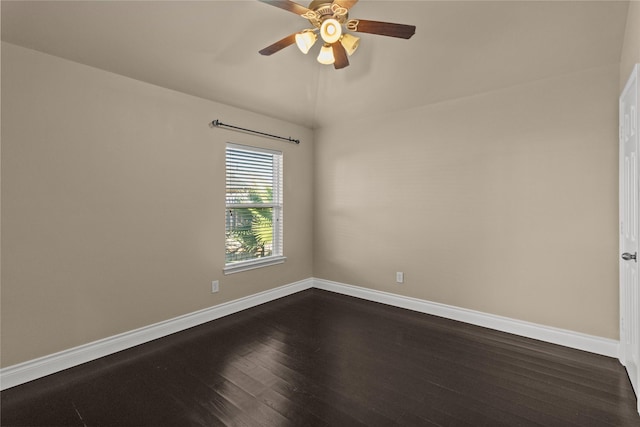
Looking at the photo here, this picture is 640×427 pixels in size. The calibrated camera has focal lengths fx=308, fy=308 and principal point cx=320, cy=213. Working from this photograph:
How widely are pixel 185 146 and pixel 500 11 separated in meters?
2.99

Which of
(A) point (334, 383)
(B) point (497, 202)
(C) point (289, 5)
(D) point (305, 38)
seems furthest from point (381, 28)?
(A) point (334, 383)

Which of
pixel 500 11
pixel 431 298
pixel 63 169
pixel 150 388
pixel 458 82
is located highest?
pixel 500 11

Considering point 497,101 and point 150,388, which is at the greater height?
point 497,101

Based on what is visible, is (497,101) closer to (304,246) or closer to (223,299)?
(304,246)

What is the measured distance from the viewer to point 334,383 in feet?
7.16

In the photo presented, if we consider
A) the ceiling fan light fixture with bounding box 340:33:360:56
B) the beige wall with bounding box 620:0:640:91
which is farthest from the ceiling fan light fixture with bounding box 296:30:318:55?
the beige wall with bounding box 620:0:640:91

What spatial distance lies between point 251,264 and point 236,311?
1.85 ft

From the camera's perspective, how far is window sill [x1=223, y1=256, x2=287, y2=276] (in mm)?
3557

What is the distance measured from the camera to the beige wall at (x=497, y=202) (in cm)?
262

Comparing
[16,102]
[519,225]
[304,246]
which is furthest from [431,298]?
[16,102]

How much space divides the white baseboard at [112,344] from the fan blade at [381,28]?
118 inches

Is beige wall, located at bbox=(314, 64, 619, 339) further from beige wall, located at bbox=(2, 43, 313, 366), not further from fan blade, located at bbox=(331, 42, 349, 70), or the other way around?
beige wall, located at bbox=(2, 43, 313, 366)

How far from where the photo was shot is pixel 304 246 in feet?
15.0

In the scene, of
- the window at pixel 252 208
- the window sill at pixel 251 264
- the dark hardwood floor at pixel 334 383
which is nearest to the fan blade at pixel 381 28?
the window at pixel 252 208
